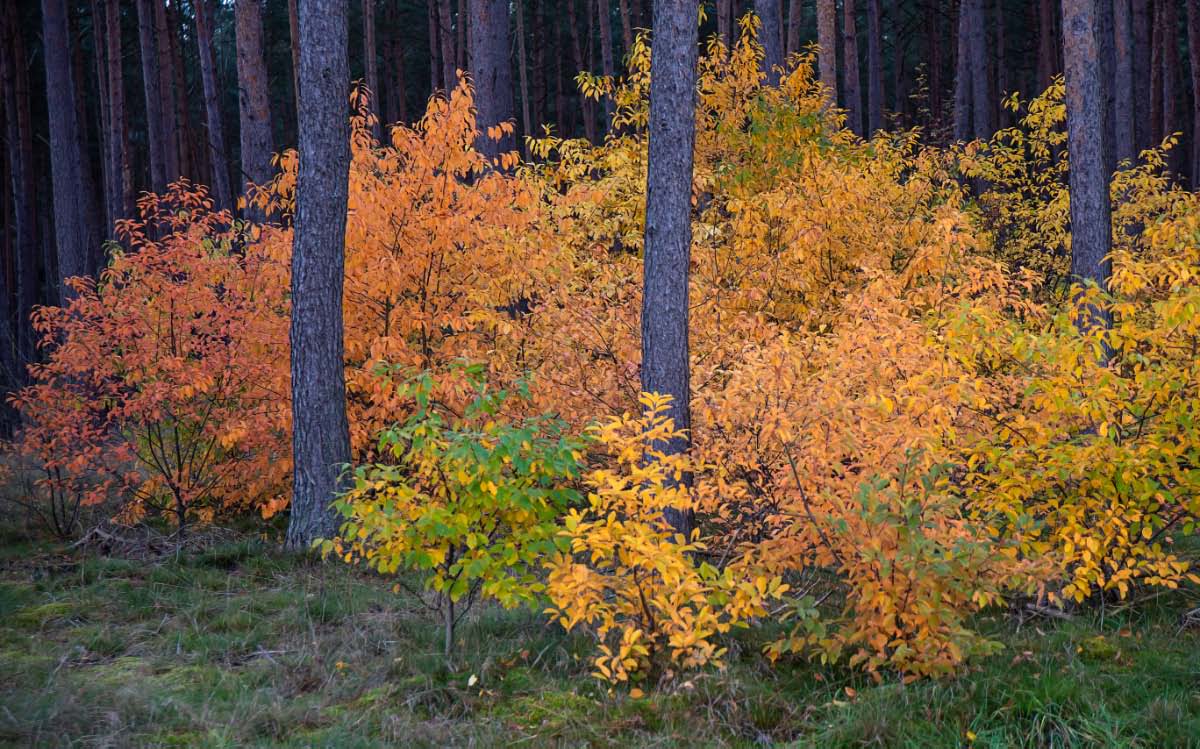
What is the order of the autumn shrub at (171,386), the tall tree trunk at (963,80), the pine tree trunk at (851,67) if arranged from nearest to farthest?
the autumn shrub at (171,386) → the tall tree trunk at (963,80) → the pine tree trunk at (851,67)

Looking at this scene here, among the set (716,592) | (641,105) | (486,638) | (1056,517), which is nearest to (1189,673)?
(1056,517)

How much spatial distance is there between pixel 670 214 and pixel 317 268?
3.08m

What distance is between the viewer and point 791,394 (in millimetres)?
5957

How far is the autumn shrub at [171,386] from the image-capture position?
805cm

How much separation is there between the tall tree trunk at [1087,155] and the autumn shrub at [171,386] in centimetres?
779

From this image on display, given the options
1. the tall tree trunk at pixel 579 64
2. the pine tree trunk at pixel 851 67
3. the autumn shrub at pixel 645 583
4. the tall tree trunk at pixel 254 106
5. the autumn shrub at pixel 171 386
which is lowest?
the autumn shrub at pixel 645 583

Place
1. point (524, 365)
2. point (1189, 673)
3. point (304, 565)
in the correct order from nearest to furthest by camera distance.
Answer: point (1189, 673), point (304, 565), point (524, 365)

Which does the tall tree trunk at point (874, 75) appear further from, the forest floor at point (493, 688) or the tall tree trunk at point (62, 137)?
the forest floor at point (493, 688)

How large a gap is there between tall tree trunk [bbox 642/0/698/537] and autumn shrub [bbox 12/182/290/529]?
3.66 metres

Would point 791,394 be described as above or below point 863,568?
above

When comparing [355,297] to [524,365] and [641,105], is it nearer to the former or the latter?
[524,365]

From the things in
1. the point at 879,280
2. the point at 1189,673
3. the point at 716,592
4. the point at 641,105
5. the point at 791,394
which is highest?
the point at 641,105

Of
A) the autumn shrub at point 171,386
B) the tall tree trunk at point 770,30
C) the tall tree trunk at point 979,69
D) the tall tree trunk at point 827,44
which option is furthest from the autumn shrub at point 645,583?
the tall tree trunk at point 979,69

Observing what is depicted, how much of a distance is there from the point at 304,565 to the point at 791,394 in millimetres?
4131
